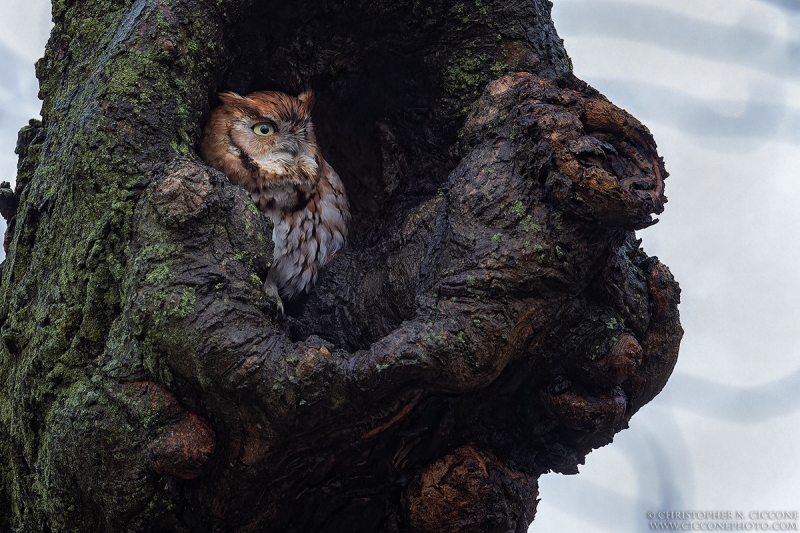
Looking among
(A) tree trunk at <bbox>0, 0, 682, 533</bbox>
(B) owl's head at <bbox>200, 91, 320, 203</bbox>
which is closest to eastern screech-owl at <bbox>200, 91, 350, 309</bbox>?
(B) owl's head at <bbox>200, 91, 320, 203</bbox>

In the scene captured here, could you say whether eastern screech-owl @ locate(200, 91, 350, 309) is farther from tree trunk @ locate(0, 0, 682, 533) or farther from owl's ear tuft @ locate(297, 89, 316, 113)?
tree trunk @ locate(0, 0, 682, 533)

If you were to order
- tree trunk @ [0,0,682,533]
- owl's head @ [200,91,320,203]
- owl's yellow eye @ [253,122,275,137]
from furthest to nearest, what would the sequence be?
1. owl's yellow eye @ [253,122,275,137]
2. owl's head @ [200,91,320,203]
3. tree trunk @ [0,0,682,533]

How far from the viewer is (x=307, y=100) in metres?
2.64

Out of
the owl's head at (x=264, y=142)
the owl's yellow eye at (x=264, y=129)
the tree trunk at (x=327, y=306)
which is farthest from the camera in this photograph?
the owl's yellow eye at (x=264, y=129)

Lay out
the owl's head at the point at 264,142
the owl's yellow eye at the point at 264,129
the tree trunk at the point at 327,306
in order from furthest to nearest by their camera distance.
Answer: the owl's yellow eye at the point at 264,129 → the owl's head at the point at 264,142 → the tree trunk at the point at 327,306

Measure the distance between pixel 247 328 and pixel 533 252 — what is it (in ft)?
2.24

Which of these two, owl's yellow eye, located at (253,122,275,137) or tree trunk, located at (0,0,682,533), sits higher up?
owl's yellow eye, located at (253,122,275,137)

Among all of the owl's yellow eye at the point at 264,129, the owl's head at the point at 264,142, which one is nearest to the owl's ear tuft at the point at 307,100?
the owl's head at the point at 264,142

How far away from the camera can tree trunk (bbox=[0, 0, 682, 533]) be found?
1.72m

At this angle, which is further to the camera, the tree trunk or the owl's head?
the owl's head

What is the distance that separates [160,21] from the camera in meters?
2.14

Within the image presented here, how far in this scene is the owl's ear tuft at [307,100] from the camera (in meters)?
2.61

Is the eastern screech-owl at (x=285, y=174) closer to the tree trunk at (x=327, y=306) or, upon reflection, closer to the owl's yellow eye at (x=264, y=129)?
the owl's yellow eye at (x=264, y=129)

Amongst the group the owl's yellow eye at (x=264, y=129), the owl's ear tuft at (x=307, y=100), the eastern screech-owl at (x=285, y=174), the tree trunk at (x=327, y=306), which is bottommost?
the tree trunk at (x=327, y=306)
